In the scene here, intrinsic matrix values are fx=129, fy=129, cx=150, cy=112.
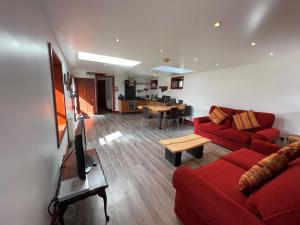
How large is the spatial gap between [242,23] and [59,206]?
121 inches

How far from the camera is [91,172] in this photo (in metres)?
1.58

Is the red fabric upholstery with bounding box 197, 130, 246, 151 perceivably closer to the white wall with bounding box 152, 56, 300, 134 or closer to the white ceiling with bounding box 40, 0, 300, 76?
the white wall with bounding box 152, 56, 300, 134

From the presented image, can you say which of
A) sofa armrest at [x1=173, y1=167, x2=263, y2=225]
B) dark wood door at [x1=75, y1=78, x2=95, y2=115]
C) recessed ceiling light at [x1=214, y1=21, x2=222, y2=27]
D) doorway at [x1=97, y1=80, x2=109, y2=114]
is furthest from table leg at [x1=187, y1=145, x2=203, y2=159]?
doorway at [x1=97, y1=80, x2=109, y2=114]

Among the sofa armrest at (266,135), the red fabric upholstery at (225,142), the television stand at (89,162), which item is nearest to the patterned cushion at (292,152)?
the sofa armrest at (266,135)

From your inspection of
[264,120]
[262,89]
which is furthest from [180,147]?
[262,89]

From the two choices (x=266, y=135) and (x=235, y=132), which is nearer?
(x=266, y=135)

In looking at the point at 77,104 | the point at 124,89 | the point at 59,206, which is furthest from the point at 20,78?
the point at 124,89

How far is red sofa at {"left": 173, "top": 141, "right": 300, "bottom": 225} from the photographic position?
813 millimetres

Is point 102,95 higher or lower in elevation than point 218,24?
lower

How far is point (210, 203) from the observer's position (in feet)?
3.38

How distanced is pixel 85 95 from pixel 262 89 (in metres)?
7.93

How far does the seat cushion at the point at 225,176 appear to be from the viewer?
131 cm

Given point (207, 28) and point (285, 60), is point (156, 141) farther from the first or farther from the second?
point (285, 60)

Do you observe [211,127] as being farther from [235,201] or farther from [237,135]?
[235,201]
